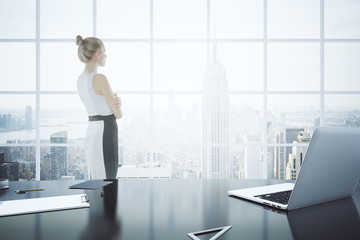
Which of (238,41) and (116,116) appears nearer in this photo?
(116,116)

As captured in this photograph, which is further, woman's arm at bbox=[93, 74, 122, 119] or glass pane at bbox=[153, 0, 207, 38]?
glass pane at bbox=[153, 0, 207, 38]

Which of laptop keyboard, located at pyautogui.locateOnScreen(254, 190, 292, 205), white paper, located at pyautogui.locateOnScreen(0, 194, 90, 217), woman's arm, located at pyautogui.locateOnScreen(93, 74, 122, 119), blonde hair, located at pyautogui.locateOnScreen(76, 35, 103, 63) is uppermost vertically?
blonde hair, located at pyautogui.locateOnScreen(76, 35, 103, 63)

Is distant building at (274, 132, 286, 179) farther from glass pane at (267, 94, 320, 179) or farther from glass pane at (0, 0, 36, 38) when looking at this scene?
glass pane at (0, 0, 36, 38)

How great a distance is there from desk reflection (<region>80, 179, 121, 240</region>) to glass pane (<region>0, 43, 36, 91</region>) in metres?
3.18

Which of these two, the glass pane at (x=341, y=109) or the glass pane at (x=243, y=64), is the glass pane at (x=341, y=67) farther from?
the glass pane at (x=243, y=64)

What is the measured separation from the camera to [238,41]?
3.75 metres

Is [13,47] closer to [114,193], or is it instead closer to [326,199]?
[114,193]

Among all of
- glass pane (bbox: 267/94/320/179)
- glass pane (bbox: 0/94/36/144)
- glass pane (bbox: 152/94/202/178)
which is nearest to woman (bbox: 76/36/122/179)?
glass pane (bbox: 152/94/202/178)

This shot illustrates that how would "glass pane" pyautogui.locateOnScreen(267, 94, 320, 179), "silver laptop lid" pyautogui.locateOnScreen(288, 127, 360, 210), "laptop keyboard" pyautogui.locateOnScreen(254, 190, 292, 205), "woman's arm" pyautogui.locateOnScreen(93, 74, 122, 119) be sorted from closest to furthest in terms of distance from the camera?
"silver laptop lid" pyautogui.locateOnScreen(288, 127, 360, 210) < "laptop keyboard" pyautogui.locateOnScreen(254, 190, 292, 205) < "woman's arm" pyautogui.locateOnScreen(93, 74, 122, 119) < "glass pane" pyautogui.locateOnScreen(267, 94, 320, 179)

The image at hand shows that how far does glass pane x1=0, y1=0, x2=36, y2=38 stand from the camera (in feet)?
12.3


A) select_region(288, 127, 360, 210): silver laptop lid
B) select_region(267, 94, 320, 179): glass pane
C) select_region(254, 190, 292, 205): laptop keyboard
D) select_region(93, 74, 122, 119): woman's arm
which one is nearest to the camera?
select_region(288, 127, 360, 210): silver laptop lid

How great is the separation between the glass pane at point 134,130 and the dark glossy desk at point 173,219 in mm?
2654

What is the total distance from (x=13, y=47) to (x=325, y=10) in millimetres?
3996

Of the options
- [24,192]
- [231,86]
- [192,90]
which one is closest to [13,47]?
[192,90]
